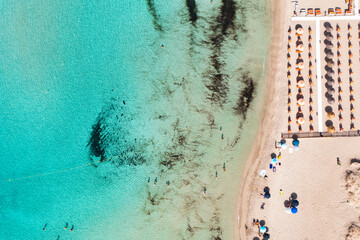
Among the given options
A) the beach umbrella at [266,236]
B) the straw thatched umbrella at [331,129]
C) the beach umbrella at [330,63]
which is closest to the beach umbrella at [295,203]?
the beach umbrella at [266,236]

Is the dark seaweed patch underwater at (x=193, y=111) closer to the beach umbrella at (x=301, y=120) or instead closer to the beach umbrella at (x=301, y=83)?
the beach umbrella at (x=301, y=83)

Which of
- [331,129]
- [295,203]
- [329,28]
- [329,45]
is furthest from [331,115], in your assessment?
[295,203]

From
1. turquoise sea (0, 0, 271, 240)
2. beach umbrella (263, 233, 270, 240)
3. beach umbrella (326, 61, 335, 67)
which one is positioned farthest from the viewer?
turquoise sea (0, 0, 271, 240)

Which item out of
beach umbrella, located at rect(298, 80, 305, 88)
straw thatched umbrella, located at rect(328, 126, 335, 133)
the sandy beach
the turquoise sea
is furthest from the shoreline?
straw thatched umbrella, located at rect(328, 126, 335, 133)

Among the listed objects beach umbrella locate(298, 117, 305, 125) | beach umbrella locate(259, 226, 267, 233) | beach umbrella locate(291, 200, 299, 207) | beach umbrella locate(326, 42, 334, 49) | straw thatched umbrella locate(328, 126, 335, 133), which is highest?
beach umbrella locate(326, 42, 334, 49)

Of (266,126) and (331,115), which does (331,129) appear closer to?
(331,115)

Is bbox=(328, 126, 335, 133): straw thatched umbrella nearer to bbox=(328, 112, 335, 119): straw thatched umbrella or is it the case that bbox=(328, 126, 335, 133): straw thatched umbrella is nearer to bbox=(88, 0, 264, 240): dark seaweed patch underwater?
bbox=(328, 112, 335, 119): straw thatched umbrella

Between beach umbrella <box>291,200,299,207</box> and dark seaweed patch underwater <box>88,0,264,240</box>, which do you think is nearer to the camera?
beach umbrella <box>291,200,299,207</box>
